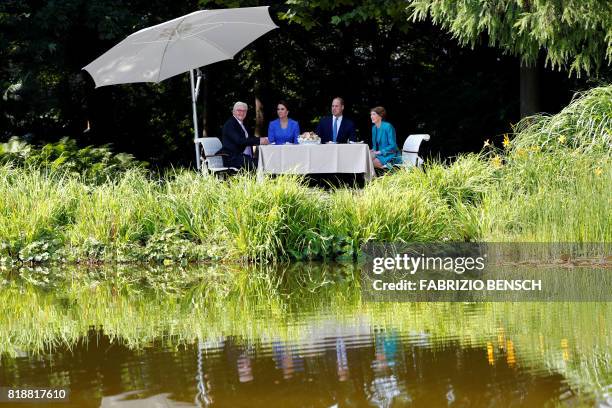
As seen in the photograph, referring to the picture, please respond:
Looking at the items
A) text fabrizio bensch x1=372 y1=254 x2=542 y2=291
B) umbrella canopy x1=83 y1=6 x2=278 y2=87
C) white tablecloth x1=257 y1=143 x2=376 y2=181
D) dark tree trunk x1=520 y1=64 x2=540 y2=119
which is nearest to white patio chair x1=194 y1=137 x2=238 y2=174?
white tablecloth x1=257 y1=143 x2=376 y2=181

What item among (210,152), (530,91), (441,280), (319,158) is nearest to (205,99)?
(530,91)

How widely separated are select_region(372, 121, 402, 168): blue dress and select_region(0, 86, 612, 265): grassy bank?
289cm

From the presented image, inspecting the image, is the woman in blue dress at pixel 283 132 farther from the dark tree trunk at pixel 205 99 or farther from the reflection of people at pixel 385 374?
the reflection of people at pixel 385 374

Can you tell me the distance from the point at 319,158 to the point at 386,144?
50.5 inches

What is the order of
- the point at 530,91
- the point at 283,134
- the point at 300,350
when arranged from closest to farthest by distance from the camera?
the point at 300,350, the point at 283,134, the point at 530,91

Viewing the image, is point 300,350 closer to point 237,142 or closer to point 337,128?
point 237,142

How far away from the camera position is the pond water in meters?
4.62

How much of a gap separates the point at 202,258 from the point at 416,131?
459 inches

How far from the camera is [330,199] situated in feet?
32.6

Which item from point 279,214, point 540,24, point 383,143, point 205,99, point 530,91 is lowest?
point 279,214

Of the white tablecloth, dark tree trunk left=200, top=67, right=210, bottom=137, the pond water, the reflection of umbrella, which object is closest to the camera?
the pond water

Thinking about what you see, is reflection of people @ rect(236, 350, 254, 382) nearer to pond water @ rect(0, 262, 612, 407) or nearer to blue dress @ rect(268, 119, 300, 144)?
pond water @ rect(0, 262, 612, 407)

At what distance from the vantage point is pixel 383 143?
1355 cm

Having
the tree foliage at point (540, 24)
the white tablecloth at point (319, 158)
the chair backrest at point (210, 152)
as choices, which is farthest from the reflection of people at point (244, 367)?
the tree foliage at point (540, 24)
